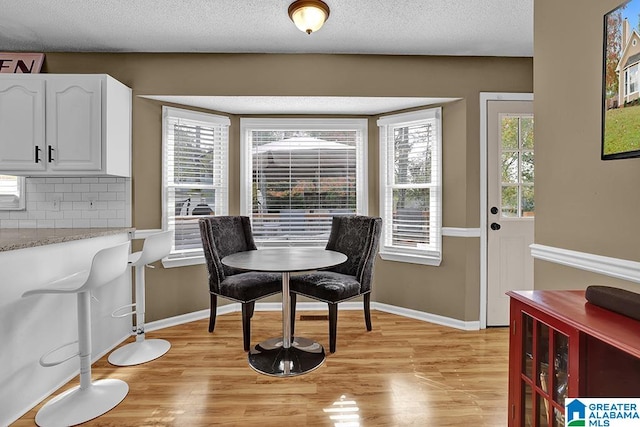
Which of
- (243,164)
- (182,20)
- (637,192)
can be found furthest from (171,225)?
(637,192)

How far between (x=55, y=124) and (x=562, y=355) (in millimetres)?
3506

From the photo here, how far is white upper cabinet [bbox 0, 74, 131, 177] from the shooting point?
2.52m

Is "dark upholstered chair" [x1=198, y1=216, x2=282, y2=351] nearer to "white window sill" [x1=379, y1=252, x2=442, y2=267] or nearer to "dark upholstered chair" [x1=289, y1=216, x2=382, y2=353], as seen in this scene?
"dark upholstered chair" [x1=289, y1=216, x2=382, y2=353]

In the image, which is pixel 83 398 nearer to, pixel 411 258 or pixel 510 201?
pixel 411 258

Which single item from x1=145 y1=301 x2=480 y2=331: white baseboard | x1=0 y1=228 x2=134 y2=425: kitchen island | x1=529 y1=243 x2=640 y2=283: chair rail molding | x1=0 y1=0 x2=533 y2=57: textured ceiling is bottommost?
x1=145 y1=301 x2=480 y2=331: white baseboard

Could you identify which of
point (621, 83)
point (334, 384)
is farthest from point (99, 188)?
point (621, 83)

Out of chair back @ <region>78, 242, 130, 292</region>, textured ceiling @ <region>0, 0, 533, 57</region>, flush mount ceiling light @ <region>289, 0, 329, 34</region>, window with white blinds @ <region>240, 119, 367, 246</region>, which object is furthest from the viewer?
window with white blinds @ <region>240, 119, 367, 246</region>

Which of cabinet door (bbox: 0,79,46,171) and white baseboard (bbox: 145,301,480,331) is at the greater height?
cabinet door (bbox: 0,79,46,171)

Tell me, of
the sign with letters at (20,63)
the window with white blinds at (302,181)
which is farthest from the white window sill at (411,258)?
the sign with letters at (20,63)

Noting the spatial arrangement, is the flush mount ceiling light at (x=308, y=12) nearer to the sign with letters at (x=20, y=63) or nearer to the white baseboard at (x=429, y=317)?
the sign with letters at (x=20, y=63)

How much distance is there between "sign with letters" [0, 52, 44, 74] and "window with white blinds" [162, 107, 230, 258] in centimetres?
109

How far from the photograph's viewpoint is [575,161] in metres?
1.52

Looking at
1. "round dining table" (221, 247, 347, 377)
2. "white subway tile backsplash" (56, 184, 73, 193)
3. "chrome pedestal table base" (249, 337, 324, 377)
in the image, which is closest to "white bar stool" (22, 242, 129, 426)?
"round dining table" (221, 247, 347, 377)

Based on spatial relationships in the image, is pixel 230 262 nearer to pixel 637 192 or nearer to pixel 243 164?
pixel 243 164
